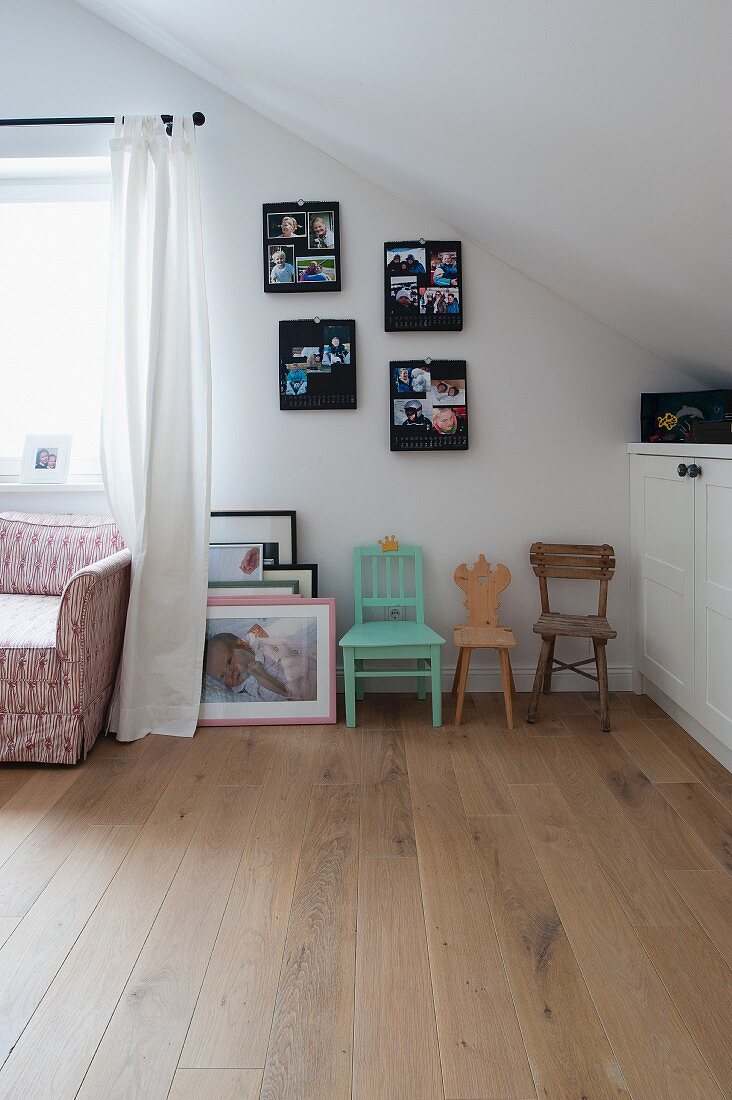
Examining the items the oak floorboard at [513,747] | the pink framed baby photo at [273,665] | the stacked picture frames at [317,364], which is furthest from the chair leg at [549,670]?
the stacked picture frames at [317,364]

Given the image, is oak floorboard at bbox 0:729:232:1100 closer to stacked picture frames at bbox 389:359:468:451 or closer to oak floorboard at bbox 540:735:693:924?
oak floorboard at bbox 540:735:693:924

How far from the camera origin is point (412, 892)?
222 cm

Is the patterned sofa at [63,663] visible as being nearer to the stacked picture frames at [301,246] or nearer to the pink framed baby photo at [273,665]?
the pink framed baby photo at [273,665]

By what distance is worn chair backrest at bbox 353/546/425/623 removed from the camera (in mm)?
3770

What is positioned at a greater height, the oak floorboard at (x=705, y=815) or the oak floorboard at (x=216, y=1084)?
the oak floorboard at (x=705, y=815)

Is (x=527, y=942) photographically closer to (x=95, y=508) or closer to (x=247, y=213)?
(x=95, y=508)

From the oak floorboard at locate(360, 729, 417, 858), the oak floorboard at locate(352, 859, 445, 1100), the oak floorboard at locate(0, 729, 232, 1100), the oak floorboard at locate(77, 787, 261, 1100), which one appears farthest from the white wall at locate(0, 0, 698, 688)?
the oak floorboard at locate(352, 859, 445, 1100)

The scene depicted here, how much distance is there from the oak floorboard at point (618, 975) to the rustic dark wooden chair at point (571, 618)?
2.94 ft

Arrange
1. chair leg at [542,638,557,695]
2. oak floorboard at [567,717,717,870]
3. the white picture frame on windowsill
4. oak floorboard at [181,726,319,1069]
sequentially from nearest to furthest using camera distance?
oak floorboard at [181,726,319,1069]
oak floorboard at [567,717,717,870]
chair leg at [542,638,557,695]
the white picture frame on windowsill

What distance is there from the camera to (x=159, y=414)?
11.3 feet

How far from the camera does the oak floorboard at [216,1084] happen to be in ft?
5.02

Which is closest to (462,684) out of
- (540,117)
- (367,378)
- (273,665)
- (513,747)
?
(513,747)

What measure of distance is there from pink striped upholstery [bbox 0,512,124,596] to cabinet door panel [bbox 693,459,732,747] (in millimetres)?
2166

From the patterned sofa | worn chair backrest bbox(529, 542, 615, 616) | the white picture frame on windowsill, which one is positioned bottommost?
the patterned sofa
